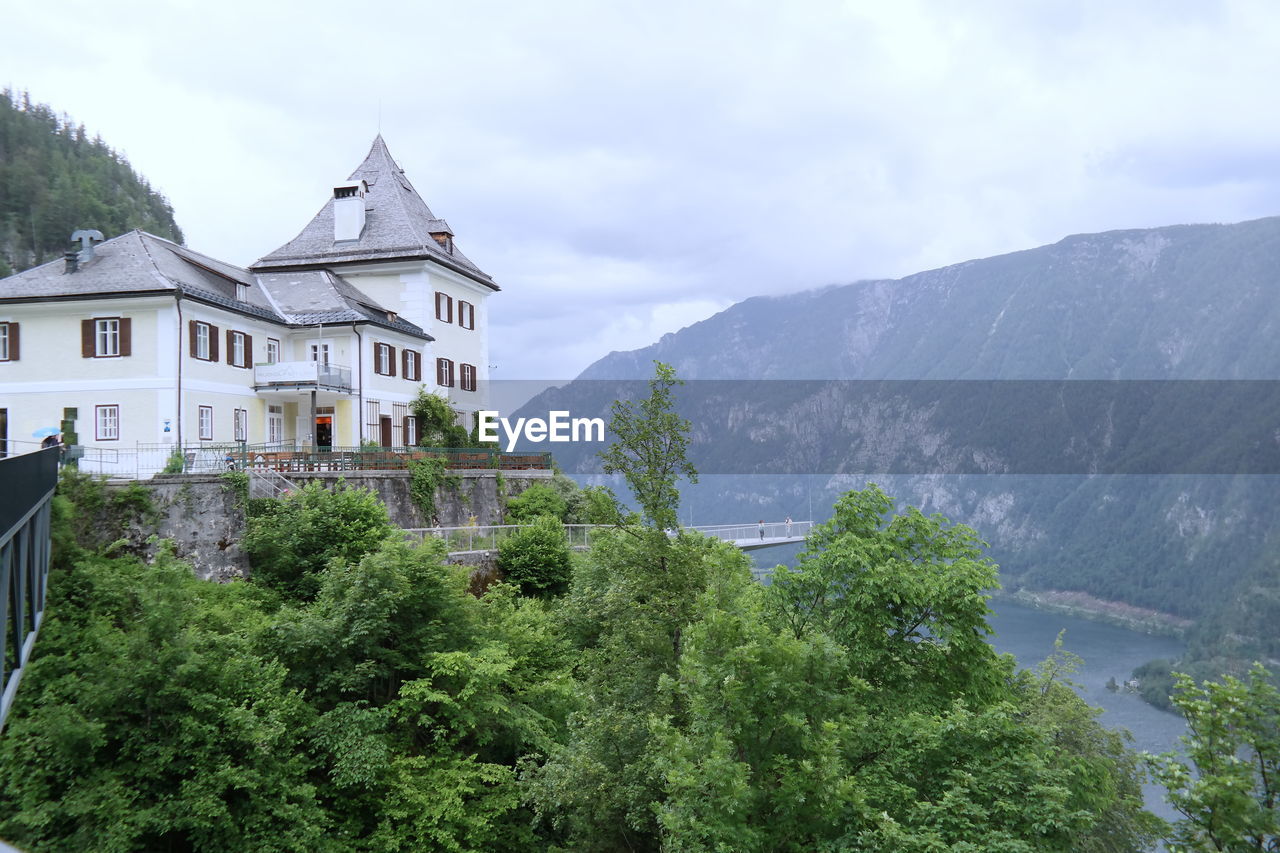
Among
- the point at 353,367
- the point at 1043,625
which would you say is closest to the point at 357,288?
the point at 353,367

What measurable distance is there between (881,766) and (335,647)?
11.4m

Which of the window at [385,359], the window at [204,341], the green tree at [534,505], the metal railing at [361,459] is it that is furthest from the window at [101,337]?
the green tree at [534,505]

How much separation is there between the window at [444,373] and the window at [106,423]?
15382 millimetres

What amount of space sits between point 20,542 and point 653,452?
9.53m

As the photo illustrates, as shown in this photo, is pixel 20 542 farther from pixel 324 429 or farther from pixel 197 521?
pixel 324 429

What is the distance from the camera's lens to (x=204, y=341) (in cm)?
3288

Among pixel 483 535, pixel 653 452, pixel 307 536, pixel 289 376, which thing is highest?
pixel 289 376

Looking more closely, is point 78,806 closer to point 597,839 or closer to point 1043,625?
point 597,839

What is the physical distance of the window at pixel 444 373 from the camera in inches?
1779

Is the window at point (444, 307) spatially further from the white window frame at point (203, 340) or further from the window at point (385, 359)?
the white window frame at point (203, 340)

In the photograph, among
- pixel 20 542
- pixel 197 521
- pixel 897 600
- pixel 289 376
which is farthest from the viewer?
pixel 289 376

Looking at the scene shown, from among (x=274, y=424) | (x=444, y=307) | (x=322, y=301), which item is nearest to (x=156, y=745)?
(x=274, y=424)

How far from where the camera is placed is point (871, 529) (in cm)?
1812

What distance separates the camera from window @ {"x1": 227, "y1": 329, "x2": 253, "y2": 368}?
34406 mm
